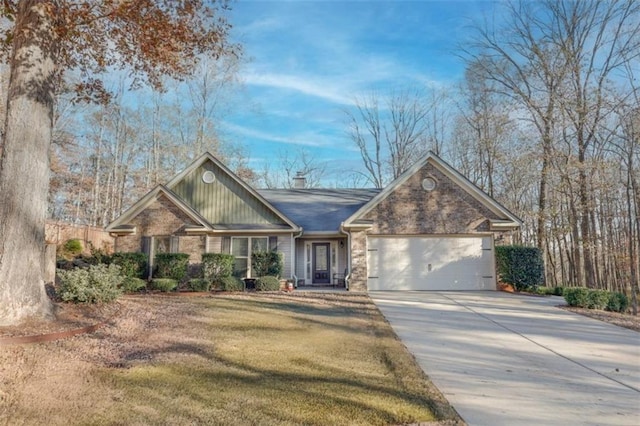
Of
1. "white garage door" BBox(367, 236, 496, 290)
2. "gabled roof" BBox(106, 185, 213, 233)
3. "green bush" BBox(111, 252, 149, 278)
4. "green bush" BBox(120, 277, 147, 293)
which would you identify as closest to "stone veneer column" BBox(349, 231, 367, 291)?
"white garage door" BBox(367, 236, 496, 290)

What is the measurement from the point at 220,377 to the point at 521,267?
1354 cm

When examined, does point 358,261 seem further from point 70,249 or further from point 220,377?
point 70,249

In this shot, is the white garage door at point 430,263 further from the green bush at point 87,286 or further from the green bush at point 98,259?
the green bush at point 98,259

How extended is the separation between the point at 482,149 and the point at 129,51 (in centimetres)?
2138

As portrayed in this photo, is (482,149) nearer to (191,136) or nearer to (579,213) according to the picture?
(579,213)

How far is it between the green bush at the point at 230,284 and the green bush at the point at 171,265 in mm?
1452

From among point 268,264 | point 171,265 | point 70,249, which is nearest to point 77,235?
point 70,249

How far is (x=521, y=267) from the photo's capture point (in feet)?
49.0

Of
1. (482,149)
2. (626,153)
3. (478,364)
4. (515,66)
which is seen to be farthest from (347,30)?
(482,149)

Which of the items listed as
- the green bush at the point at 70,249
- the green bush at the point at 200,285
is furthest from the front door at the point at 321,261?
the green bush at the point at 70,249

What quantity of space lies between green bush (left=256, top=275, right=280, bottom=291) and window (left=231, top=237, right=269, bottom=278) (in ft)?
5.52

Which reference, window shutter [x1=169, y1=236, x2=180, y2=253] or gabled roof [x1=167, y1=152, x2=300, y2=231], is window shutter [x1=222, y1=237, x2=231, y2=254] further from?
gabled roof [x1=167, y1=152, x2=300, y2=231]

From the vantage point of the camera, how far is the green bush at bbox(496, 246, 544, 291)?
1492 centimetres

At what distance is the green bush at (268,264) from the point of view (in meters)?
15.4
